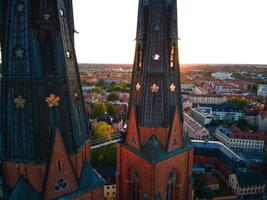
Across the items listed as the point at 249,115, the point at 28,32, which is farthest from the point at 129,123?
the point at 249,115

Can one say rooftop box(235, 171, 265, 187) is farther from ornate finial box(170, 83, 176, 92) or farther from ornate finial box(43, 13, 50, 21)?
ornate finial box(43, 13, 50, 21)

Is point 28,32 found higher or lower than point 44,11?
lower

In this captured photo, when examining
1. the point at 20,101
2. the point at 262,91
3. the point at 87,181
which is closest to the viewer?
the point at 20,101

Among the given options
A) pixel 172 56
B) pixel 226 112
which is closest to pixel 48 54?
pixel 172 56

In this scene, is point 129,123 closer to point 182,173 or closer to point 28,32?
point 182,173

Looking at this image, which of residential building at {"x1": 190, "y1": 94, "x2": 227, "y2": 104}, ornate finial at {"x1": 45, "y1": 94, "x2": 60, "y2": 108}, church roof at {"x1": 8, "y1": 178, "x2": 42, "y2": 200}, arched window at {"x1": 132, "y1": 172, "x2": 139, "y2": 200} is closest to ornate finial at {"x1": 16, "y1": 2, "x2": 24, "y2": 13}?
ornate finial at {"x1": 45, "y1": 94, "x2": 60, "y2": 108}

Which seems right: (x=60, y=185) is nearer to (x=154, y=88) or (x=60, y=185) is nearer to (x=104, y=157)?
(x=154, y=88)

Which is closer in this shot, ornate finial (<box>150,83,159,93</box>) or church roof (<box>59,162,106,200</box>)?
church roof (<box>59,162,106,200</box>)
